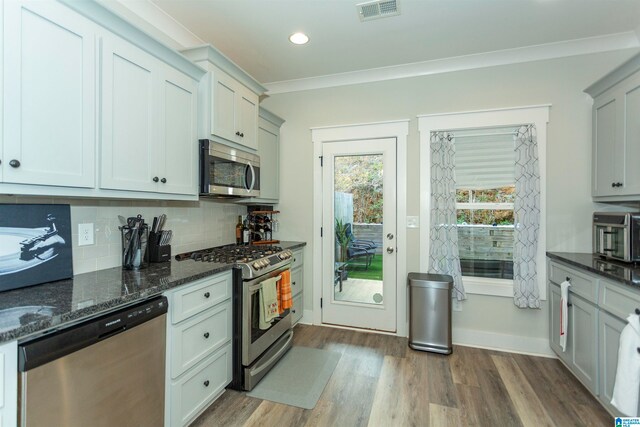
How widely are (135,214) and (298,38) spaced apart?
2028 mm

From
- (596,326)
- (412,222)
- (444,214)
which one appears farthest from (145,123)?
(596,326)

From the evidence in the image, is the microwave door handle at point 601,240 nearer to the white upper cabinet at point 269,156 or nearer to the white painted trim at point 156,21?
the white upper cabinet at point 269,156

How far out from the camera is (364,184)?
352cm

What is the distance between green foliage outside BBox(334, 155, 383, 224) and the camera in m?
3.47

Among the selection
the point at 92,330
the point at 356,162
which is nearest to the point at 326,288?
the point at 356,162

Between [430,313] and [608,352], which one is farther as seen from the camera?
[430,313]

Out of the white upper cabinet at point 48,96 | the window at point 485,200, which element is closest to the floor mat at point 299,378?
the window at point 485,200

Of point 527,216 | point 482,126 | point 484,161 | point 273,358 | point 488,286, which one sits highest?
point 482,126

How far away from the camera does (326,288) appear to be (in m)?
3.66

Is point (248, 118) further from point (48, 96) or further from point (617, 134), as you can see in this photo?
point (617, 134)

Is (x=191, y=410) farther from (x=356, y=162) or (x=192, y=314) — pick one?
(x=356, y=162)

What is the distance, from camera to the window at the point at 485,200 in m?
3.09

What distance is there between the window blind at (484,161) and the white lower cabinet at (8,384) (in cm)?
337

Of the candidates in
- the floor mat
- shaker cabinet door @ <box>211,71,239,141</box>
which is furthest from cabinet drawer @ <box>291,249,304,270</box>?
shaker cabinet door @ <box>211,71,239,141</box>
